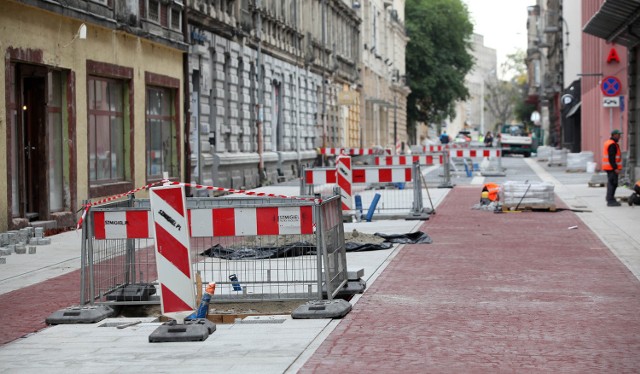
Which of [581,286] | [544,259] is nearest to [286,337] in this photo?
[581,286]

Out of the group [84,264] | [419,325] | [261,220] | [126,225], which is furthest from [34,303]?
[419,325]

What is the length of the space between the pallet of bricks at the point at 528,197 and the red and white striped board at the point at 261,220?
528 inches

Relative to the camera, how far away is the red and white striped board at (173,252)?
8.70 metres

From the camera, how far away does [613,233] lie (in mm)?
17609

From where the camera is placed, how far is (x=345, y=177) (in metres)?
20.0

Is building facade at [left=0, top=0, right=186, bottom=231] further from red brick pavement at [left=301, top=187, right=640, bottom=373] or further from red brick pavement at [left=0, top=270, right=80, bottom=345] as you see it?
red brick pavement at [left=301, top=187, right=640, bottom=373]

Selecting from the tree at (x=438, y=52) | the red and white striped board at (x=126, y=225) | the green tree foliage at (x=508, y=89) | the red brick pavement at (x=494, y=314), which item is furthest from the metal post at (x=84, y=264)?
the green tree foliage at (x=508, y=89)

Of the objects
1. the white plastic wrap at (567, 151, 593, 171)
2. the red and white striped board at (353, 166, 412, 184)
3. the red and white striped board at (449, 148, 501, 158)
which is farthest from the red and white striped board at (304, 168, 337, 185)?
the white plastic wrap at (567, 151, 593, 171)

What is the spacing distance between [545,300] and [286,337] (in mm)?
2723

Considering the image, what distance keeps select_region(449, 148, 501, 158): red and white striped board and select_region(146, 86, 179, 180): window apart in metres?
14.7

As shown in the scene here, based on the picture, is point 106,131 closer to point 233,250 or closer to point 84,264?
point 233,250

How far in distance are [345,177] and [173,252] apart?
11.3 meters

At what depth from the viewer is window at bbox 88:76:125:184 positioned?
2192 cm

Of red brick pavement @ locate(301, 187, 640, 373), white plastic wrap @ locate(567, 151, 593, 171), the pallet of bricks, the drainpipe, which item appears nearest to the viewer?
red brick pavement @ locate(301, 187, 640, 373)
